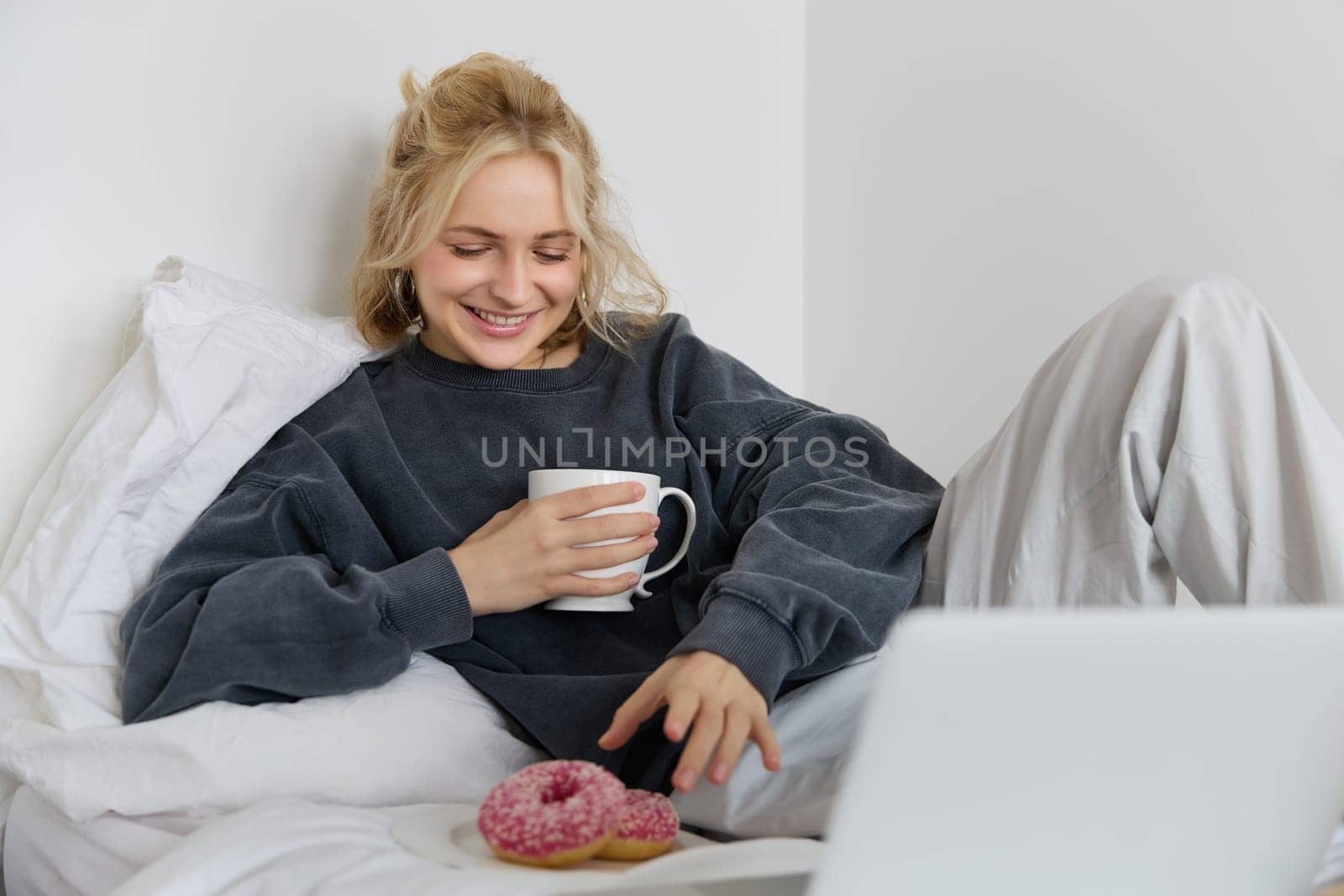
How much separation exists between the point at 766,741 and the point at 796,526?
286mm

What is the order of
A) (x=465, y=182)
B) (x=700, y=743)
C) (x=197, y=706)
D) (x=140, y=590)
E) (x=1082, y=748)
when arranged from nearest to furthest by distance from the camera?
1. (x=1082, y=748)
2. (x=700, y=743)
3. (x=197, y=706)
4. (x=140, y=590)
5. (x=465, y=182)

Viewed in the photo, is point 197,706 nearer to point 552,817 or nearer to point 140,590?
point 140,590

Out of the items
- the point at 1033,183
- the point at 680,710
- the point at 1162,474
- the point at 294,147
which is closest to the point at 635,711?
the point at 680,710

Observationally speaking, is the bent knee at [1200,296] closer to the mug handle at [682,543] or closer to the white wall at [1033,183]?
the mug handle at [682,543]

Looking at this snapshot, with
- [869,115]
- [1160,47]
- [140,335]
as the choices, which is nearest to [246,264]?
[140,335]

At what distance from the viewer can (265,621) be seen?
0.95 meters

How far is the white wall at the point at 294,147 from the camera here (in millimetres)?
1099

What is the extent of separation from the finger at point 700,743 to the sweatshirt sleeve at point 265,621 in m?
0.29

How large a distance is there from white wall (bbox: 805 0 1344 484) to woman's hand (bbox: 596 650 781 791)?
38.8 inches

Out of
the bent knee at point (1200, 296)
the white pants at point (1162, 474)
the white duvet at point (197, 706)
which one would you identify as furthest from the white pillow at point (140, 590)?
the bent knee at point (1200, 296)

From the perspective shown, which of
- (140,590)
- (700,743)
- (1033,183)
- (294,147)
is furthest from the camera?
(1033,183)

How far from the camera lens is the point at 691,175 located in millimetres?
1831

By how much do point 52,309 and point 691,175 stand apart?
3.24 ft

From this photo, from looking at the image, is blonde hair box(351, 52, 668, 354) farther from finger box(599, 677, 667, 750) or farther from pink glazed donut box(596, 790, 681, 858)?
pink glazed donut box(596, 790, 681, 858)
